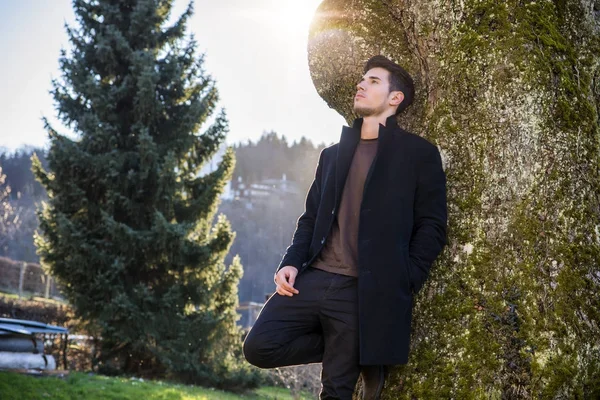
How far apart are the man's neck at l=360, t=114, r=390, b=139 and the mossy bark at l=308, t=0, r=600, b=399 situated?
0.23m

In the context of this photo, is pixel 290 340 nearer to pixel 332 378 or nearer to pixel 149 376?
pixel 332 378

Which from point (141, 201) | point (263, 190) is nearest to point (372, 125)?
point (141, 201)

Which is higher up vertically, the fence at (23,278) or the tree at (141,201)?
the tree at (141,201)

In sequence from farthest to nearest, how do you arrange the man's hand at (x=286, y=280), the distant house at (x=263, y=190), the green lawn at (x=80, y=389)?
the distant house at (x=263, y=190)
the green lawn at (x=80, y=389)
the man's hand at (x=286, y=280)

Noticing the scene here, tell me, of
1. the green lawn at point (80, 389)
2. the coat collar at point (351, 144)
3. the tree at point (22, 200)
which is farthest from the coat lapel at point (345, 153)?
the tree at point (22, 200)

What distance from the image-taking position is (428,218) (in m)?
3.39

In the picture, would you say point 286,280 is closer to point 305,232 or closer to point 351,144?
point 305,232

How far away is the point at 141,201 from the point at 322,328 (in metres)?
12.3

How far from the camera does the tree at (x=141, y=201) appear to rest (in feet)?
47.0

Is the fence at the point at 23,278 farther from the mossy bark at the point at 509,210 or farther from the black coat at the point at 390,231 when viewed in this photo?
the mossy bark at the point at 509,210

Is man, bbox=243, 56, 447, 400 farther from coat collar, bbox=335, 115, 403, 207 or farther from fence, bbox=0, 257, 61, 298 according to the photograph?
fence, bbox=0, 257, 61, 298

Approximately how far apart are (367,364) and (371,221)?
744 millimetres

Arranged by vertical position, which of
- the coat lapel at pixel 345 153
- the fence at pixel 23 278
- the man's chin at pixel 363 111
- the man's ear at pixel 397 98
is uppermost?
the man's ear at pixel 397 98

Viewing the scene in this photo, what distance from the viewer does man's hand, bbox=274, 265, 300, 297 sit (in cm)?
341
